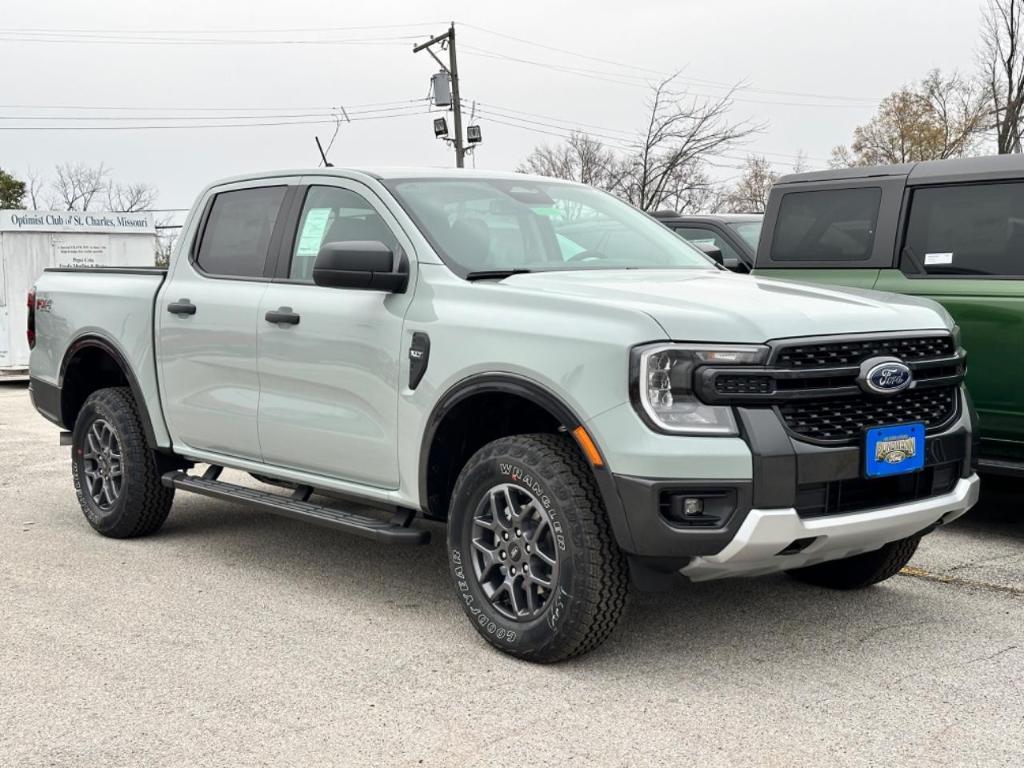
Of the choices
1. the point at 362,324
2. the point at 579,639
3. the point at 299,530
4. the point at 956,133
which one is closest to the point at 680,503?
the point at 579,639

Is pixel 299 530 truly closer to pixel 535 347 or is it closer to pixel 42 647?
pixel 42 647

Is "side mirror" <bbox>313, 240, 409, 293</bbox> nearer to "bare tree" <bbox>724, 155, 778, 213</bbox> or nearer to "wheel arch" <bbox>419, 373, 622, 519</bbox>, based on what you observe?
"wheel arch" <bbox>419, 373, 622, 519</bbox>

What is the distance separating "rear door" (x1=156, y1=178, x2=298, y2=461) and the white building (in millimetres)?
13577

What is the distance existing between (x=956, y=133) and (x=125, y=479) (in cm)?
3659

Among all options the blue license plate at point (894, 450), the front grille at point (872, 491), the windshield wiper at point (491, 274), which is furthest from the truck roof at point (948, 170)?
the windshield wiper at point (491, 274)

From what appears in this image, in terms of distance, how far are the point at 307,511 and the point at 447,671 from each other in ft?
4.13

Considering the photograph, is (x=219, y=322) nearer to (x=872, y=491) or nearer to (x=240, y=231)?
(x=240, y=231)

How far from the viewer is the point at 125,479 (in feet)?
21.0

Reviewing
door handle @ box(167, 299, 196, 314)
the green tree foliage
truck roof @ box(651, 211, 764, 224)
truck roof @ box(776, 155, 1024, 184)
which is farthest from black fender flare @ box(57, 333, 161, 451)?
the green tree foliage

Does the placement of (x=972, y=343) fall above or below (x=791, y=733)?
above

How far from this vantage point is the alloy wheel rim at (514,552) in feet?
14.2

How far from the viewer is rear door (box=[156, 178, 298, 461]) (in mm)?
5621

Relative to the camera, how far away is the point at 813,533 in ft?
13.1

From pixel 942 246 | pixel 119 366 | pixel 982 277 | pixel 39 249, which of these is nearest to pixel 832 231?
pixel 942 246
